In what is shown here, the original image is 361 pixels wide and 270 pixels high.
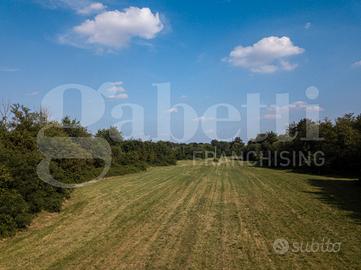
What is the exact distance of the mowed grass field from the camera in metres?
11.7

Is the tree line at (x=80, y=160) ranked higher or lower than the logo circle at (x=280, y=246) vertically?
higher

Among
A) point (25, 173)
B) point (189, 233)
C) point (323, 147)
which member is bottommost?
point (189, 233)

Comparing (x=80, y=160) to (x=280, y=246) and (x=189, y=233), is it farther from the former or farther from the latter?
(x=280, y=246)

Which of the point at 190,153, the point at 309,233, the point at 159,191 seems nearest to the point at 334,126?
the point at 159,191

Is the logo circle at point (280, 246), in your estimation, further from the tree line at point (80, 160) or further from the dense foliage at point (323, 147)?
the dense foliage at point (323, 147)

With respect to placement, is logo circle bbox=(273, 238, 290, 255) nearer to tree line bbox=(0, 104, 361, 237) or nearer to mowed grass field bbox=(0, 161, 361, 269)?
mowed grass field bbox=(0, 161, 361, 269)

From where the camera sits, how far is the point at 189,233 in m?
15.3

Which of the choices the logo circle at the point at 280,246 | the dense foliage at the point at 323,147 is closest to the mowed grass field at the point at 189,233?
the logo circle at the point at 280,246

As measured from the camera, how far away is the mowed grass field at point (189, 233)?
1173cm

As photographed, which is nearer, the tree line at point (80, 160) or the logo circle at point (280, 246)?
the logo circle at point (280, 246)

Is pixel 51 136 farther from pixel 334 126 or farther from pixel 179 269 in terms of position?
pixel 334 126

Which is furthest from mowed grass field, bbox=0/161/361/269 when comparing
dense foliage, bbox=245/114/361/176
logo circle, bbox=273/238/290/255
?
dense foliage, bbox=245/114/361/176

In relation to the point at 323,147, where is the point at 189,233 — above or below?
below

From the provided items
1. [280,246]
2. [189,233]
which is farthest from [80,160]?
[280,246]
